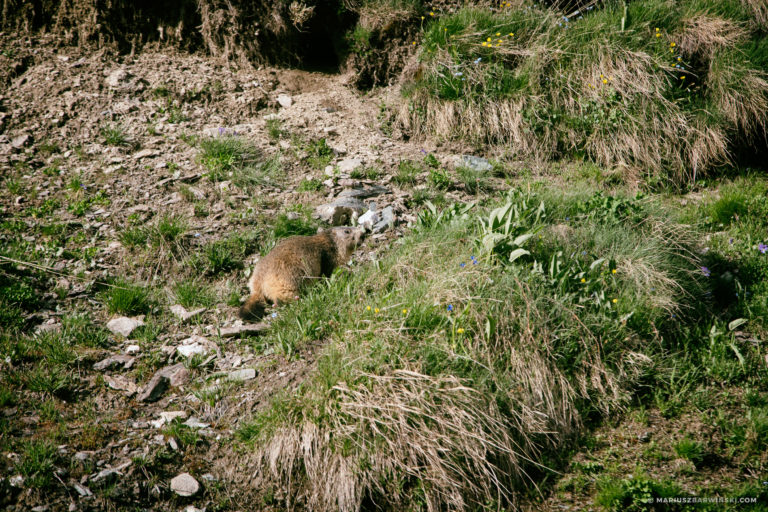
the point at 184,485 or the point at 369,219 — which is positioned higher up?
the point at 369,219

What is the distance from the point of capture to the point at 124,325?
4793mm

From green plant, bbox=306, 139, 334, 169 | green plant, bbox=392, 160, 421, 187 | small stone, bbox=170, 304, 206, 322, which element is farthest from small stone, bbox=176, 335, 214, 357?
green plant, bbox=392, 160, 421, 187

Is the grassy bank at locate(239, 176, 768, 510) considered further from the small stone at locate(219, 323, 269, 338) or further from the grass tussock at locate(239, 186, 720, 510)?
the small stone at locate(219, 323, 269, 338)

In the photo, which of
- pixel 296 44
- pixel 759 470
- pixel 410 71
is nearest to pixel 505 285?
pixel 759 470

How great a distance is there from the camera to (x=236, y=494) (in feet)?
12.1

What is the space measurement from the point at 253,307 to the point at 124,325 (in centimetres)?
115

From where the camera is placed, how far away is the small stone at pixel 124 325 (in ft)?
15.6

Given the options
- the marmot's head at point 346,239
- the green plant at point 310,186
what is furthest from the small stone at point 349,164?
the marmot's head at point 346,239

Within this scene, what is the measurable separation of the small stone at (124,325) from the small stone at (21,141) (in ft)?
10.3

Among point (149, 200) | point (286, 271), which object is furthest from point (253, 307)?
point (149, 200)

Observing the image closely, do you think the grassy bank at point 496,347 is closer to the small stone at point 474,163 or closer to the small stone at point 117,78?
A: the small stone at point 474,163

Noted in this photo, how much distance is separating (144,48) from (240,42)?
1.39m

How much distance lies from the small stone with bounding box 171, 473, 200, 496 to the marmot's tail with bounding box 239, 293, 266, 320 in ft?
5.03

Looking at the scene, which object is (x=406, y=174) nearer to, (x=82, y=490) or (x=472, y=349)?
(x=472, y=349)
